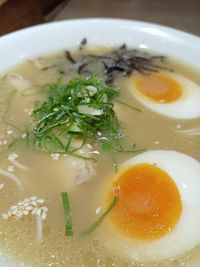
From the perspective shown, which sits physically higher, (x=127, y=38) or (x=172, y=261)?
(x=127, y=38)

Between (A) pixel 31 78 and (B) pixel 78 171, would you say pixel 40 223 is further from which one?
(A) pixel 31 78

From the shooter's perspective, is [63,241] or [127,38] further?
[127,38]

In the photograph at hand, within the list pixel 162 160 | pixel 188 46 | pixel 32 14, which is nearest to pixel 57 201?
pixel 162 160

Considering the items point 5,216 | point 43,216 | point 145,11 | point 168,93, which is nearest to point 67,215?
Answer: point 43,216

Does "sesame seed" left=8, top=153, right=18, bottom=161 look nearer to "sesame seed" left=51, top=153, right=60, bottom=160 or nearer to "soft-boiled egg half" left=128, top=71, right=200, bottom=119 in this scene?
"sesame seed" left=51, top=153, right=60, bottom=160

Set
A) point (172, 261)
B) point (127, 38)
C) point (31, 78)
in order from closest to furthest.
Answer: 1. point (172, 261)
2. point (31, 78)
3. point (127, 38)

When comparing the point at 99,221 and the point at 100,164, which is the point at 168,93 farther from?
the point at 99,221

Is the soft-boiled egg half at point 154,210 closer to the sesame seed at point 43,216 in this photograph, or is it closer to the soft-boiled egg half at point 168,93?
the sesame seed at point 43,216

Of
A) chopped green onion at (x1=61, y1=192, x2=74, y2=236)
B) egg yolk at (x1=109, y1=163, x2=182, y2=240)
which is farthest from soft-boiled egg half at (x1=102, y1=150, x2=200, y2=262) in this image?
chopped green onion at (x1=61, y1=192, x2=74, y2=236)
